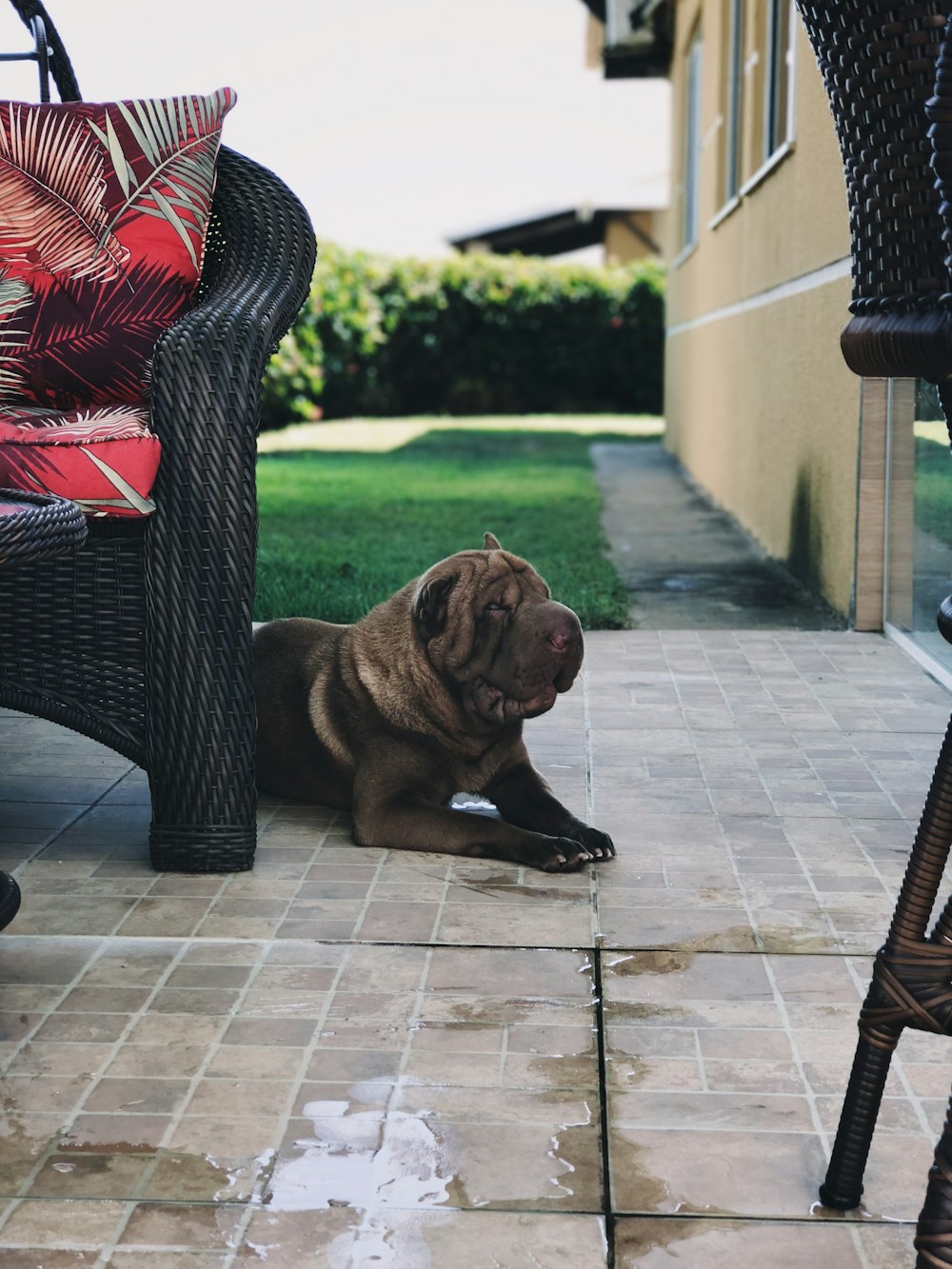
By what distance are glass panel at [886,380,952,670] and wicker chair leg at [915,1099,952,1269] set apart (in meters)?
3.03

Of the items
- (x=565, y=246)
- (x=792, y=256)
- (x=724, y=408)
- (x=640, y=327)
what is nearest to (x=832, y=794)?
(x=792, y=256)

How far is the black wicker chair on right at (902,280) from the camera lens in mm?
1294

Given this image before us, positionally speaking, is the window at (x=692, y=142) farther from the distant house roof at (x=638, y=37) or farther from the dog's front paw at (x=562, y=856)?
the dog's front paw at (x=562, y=856)

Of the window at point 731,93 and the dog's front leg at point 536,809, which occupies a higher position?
the window at point 731,93

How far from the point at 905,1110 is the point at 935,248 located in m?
1.09

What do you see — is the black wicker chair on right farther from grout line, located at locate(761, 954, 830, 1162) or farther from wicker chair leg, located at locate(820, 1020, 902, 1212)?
grout line, located at locate(761, 954, 830, 1162)

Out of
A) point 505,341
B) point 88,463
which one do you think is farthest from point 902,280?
point 505,341

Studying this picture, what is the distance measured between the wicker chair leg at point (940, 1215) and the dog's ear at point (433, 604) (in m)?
1.75

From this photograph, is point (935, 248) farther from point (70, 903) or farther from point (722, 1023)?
point (70, 903)

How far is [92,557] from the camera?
2.71m

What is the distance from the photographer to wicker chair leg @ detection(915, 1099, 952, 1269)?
4.24ft

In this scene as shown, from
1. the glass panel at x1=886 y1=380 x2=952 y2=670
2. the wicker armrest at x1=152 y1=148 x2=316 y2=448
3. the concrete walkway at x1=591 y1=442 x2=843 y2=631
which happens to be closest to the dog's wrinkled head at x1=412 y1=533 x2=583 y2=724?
the wicker armrest at x1=152 y1=148 x2=316 y2=448

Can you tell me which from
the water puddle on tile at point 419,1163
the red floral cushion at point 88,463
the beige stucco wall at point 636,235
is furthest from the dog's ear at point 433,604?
the beige stucco wall at point 636,235

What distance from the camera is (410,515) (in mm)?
8453
